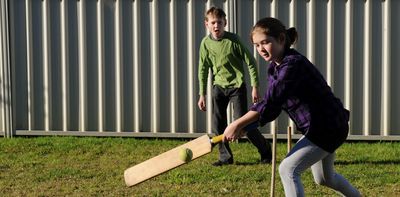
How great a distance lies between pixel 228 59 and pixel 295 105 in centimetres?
264

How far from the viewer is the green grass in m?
6.39

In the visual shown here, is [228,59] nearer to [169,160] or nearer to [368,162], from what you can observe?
[368,162]

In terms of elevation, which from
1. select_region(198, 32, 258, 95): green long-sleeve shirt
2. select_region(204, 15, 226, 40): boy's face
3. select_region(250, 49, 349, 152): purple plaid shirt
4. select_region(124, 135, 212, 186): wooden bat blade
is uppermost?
select_region(204, 15, 226, 40): boy's face

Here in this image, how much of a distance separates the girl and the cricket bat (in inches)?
14.9

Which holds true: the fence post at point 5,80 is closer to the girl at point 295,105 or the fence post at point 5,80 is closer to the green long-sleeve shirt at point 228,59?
the green long-sleeve shirt at point 228,59

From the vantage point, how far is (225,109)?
24.6 ft

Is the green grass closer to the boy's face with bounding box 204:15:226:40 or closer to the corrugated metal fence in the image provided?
the corrugated metal fence

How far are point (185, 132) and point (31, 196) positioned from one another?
3.21 metres

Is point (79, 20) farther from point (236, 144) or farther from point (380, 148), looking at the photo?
point (380, 148)

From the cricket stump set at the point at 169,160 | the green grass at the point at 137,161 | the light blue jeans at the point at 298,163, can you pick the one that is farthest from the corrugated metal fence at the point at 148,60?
the light blue jeans at the point at 298,163

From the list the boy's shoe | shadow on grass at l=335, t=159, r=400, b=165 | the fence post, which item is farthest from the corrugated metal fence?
the boy's shoe

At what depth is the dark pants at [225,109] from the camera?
731 cm

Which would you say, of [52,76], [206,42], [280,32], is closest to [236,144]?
[206,42]

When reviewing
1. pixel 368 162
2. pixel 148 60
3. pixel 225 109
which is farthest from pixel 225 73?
pixel 148 60
